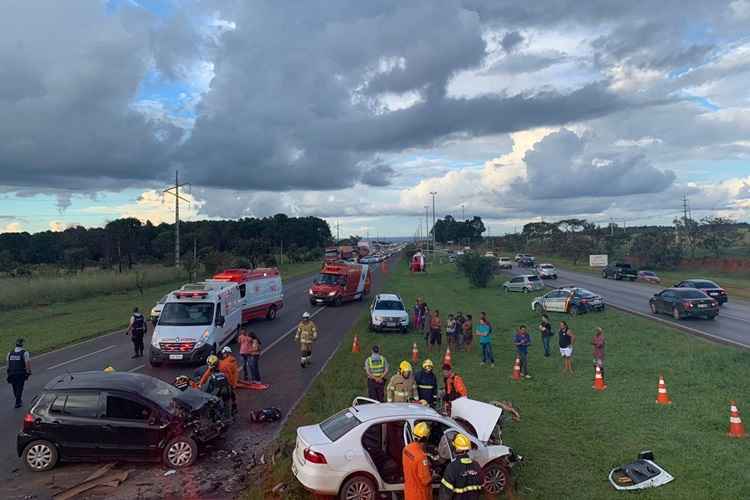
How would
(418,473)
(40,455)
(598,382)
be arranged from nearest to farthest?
(418,473), (40,455), (598,382)

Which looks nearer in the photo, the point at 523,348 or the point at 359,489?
the point at 359,489

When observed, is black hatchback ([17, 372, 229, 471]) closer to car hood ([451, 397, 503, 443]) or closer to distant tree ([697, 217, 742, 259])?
car hood ([451, 397, 503, 443])

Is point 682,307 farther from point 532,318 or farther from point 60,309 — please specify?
point 60,309

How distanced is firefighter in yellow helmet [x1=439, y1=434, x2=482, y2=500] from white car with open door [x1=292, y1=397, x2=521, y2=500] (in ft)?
3.35

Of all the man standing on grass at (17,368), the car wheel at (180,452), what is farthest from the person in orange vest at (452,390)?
the man standing on grass at (17,368)

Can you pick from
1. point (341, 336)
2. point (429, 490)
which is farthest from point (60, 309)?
point (429, 490)

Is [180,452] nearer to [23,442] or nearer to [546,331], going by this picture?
[23,442]

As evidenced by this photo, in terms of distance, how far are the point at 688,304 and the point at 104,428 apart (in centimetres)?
2574

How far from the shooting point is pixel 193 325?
1875 cm

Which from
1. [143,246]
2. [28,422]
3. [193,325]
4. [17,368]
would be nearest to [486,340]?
[193,325]

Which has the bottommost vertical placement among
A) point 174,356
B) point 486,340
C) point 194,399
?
point 174,356

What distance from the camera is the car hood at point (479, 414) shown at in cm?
902

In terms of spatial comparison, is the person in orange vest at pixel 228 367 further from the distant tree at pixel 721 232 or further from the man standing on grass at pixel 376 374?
the distant tree at pixel 721 232

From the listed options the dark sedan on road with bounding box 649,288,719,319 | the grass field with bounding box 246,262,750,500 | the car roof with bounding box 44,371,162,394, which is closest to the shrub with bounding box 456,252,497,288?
the dark sedan on road with bounding box 649,288,719,319
